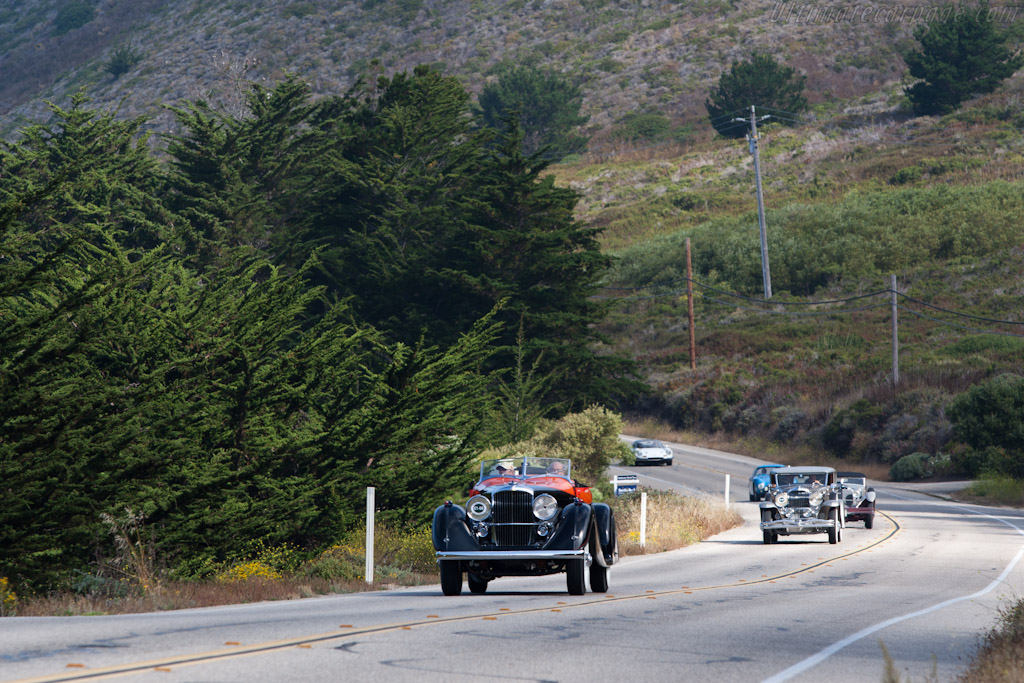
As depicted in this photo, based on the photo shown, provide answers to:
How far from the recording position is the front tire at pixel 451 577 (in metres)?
15.0

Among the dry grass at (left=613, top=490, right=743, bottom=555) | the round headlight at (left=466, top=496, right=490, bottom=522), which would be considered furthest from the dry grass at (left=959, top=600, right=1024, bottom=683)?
the dry grass at (left=613, top=490, right=743, bottom=555)

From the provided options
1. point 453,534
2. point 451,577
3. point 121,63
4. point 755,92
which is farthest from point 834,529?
point 121,63

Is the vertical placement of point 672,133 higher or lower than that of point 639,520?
higher

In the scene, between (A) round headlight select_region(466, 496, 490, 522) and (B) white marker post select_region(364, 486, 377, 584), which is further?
(B) white marker post select_region(364, 486, 377, 584)

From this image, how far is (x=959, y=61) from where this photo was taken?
327ft

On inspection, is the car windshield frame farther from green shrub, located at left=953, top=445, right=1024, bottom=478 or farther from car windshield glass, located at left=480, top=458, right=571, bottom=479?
green shrub, located at left=953, top=445, right=1024, bottom=478

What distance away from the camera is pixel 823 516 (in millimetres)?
27422

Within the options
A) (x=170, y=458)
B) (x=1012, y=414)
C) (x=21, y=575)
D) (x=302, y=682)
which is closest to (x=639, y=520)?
(x=170, y=458)

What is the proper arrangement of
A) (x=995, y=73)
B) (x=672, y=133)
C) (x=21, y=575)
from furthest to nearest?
(x=672, y=133)
(x=995, y=73)
(x=21, y=575)

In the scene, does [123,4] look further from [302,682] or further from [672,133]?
[302,682]

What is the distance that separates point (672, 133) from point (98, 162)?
78.3 m

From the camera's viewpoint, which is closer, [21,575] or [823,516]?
[21,575]

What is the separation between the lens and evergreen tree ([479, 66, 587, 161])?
110m

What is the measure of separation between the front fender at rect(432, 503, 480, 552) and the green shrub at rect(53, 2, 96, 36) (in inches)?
6293
